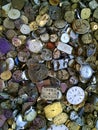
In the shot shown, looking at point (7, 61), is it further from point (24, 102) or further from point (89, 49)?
point (89, 49)

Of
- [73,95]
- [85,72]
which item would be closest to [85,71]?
[85,72]

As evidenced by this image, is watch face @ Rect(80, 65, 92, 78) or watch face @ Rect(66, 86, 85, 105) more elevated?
watch face @ Rect(80, 65, 92, 78)

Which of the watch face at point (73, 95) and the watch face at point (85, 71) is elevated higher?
the watch face at point (85, 71)

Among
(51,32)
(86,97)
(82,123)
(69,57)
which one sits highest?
(51,32)

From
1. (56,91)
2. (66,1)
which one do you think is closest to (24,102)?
(56,91)

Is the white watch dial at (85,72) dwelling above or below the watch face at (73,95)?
above

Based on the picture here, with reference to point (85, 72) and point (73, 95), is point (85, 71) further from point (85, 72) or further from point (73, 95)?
point (73, 95)

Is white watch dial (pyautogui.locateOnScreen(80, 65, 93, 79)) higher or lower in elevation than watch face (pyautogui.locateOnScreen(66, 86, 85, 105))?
higher

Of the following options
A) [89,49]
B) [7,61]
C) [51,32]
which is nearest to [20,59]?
[7,61]

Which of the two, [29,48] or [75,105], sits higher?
[29,48]
